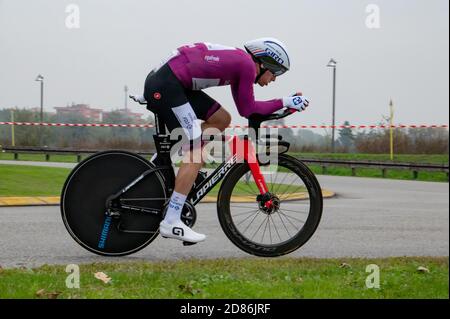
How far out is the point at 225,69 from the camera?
17.5ft

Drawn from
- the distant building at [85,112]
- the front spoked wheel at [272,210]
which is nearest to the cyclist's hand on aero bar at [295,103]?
the front spoked wheel at [272,210]

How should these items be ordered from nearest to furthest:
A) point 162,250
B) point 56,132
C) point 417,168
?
point 162,250 → point 417,168 → point 56,132

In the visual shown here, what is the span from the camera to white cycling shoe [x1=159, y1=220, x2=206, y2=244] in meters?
5.45

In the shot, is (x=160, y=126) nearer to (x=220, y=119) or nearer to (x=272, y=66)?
(x=220, y=119)

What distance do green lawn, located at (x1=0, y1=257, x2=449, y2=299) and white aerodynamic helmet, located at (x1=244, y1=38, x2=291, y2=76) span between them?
5.14 ft

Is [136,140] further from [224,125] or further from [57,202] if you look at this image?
[224,125]

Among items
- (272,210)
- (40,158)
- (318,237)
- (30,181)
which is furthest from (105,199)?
(40,158)

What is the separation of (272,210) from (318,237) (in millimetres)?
2309

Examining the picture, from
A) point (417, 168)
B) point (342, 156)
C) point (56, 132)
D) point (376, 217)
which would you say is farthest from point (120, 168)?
point (342, 156)

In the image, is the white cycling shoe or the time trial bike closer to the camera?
the white cycling shoe

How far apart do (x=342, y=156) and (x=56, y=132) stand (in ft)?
36.6

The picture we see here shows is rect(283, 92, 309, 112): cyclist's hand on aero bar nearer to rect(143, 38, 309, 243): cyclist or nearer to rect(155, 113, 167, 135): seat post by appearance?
rect(143, 38, 309, 243): cyclist

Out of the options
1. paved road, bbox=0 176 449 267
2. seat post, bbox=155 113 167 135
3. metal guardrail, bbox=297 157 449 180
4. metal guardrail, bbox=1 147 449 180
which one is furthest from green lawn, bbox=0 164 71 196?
metal guardrail, bbox=297 157 449 180

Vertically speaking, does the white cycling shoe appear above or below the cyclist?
below
